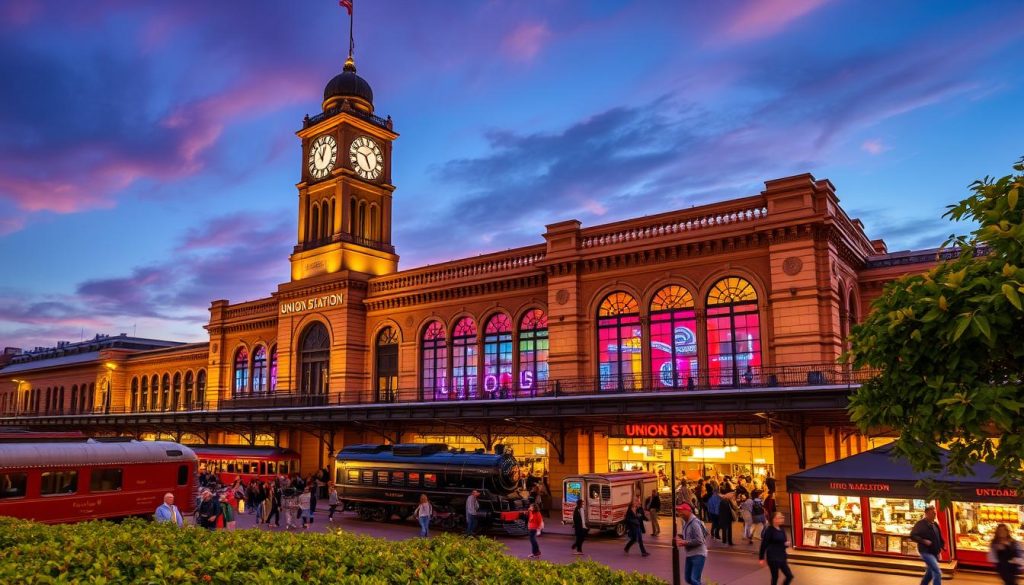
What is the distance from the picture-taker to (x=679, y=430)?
29766 mm

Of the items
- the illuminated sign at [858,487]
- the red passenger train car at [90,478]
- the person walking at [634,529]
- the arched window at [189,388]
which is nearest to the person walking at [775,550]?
the illuminated sign at [858,487]

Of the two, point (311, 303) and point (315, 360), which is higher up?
point (311, 303)

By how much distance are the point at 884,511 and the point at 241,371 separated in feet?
149

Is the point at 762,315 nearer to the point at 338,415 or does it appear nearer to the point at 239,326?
the point at 338,415

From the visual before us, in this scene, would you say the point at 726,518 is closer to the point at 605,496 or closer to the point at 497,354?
the point at 605,496

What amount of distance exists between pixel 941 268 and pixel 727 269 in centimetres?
2389

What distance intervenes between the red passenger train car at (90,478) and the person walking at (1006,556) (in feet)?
80.8

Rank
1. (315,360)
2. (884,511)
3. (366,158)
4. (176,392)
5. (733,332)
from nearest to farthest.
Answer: (884,511) → (733,332) → (315,360) → (366,158) → (176,392)

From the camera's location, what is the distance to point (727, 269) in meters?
31.5

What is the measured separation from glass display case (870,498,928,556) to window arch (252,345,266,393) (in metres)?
41.4

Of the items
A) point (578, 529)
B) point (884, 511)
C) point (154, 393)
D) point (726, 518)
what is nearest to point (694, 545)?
point (578, 529)

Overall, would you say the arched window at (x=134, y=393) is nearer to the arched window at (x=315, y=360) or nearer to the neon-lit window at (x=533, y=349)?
the arched window at (x=315, y=360)

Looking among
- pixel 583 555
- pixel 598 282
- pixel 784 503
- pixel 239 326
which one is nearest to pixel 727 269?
pixel 598 282

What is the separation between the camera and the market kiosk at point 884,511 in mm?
18078
